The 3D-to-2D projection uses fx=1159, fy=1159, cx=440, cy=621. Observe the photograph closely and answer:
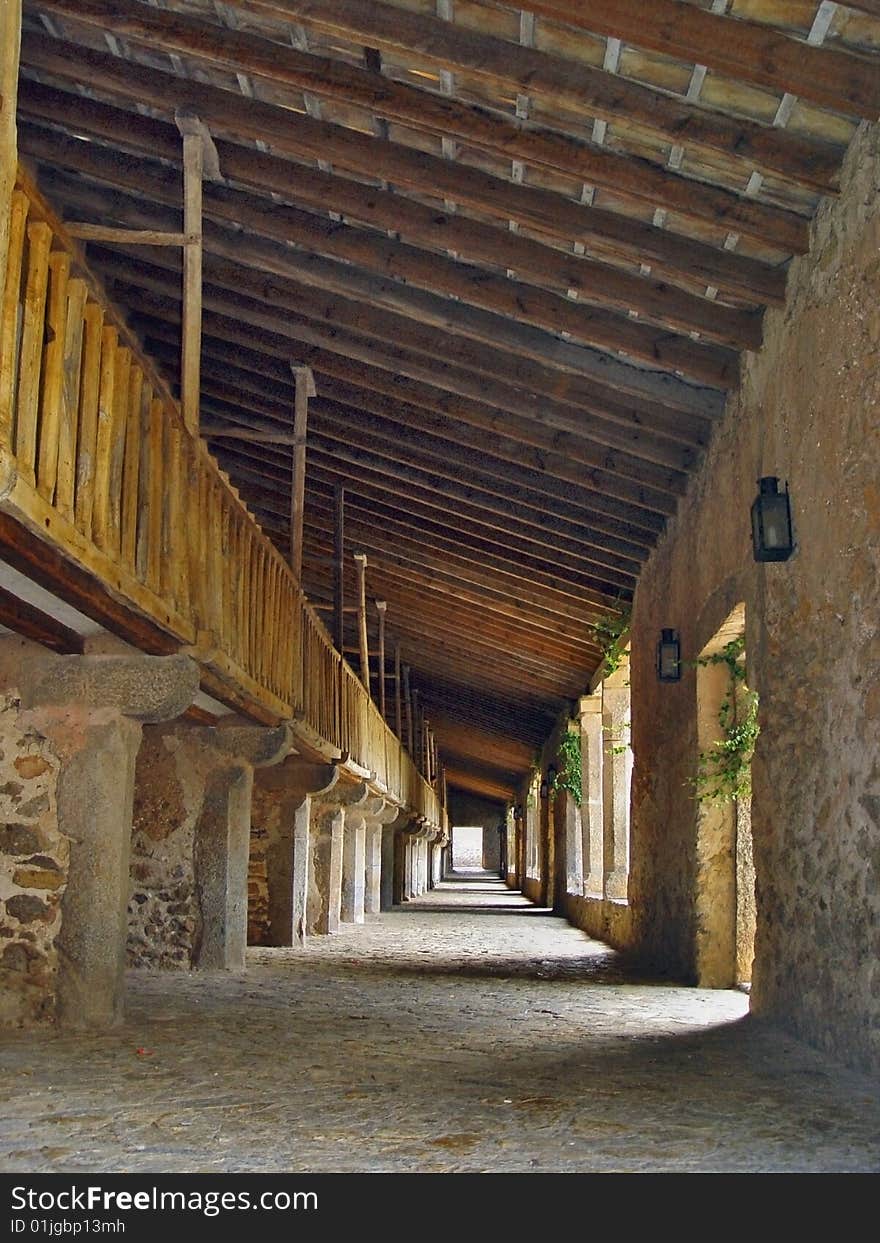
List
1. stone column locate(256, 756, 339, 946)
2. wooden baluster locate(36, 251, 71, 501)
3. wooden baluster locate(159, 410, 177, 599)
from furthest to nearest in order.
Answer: stone column locate(256, 756, 339, 946), wooden baluster locate(159, 410, 177, 599), wooden baluster locate(36, 251, 71, 501)

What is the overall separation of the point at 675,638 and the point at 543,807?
12.9 m

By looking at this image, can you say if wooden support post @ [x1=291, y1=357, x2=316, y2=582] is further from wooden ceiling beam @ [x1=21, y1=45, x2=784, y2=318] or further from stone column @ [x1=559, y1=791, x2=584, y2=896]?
stone column @ [x1=559, y1=791, x2=584, y2=896]

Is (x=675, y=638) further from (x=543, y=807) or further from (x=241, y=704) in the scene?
(x=543, y=807)

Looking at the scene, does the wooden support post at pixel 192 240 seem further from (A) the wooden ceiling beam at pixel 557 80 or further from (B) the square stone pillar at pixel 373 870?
(B) the square stone pillar at pixel 373 870

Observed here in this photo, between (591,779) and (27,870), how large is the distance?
10.5 meters

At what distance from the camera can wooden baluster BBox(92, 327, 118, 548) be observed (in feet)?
14.3

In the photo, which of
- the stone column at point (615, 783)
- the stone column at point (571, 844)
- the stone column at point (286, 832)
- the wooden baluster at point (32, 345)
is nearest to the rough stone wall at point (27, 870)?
the wooden baluster at point (32, 345)

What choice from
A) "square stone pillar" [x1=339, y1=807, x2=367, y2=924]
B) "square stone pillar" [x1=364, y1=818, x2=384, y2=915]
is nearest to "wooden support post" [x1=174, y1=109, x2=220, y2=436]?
"square stone pillar" [x1=339, y1=807, x2=367, y2=924]

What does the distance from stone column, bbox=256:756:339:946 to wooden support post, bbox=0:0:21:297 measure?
7404 mm

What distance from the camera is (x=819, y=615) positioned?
17.8ft

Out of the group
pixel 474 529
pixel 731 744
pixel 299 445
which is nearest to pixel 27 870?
pixel 731 744

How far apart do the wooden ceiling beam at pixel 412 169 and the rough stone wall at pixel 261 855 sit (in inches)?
242

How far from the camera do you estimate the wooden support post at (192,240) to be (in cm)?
611

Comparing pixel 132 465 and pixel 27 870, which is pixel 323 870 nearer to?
pixel 27 870
